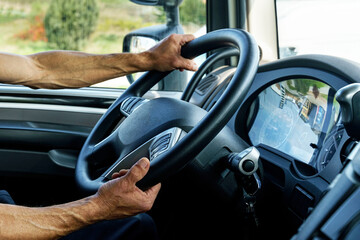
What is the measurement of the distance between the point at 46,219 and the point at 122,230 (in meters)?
0.21

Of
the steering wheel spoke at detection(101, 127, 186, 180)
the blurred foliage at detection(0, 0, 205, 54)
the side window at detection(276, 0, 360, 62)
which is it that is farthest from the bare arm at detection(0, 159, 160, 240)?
the blurred foliage at detection(0, 0, 205, 54)

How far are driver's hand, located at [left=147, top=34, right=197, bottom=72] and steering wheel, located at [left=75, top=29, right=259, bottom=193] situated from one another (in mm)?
24

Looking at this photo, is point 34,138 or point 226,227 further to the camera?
point 34,138

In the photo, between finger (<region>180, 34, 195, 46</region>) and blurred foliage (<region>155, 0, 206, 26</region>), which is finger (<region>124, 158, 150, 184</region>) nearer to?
finger (<region>180, 34, 195, 46</region>)

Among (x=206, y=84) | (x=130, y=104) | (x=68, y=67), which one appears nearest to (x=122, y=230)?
(x=130, y=104)

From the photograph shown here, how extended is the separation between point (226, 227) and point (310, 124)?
0.33 m

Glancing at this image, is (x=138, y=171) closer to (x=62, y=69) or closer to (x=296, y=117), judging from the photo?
(x=296, y=117)

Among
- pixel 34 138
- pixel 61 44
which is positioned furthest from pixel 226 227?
pixel 61 44

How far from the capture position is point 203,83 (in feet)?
6.13

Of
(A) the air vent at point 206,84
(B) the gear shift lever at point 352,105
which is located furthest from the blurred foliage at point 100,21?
(B) the gear shift lever at point 352,105

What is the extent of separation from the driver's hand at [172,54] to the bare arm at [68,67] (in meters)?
0.01

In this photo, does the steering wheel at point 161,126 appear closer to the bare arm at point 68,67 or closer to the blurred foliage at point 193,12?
the bare arm at point 68,67

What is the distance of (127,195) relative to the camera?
0.95 metres

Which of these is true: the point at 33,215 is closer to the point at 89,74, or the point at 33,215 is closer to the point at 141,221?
the point at 141,221
